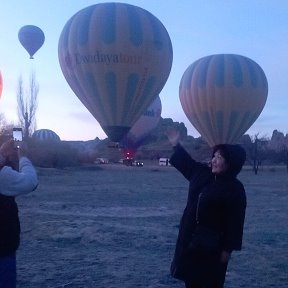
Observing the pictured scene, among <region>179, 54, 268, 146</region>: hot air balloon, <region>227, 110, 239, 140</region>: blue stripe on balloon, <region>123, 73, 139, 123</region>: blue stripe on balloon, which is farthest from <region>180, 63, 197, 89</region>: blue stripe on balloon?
<region>123, 73, 139, 123</region>: blue stripe on balloon

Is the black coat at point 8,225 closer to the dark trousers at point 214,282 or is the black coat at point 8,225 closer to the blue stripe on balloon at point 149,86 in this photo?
the dark trousers at point 214,282

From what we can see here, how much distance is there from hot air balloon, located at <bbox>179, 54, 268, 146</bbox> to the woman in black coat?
1556 cm

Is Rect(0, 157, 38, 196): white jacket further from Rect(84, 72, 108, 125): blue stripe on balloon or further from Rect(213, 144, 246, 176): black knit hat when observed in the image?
Rect(84, 72, 108, 125): blue stripe on balloon

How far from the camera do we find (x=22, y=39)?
30.3 meters

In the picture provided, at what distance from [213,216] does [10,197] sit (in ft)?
4.52

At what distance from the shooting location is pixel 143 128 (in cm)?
2686

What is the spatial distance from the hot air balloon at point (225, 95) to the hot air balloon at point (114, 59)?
3.32 meters

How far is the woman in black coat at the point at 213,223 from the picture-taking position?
3820 mm

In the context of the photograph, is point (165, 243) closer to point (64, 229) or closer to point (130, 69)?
point (64, 229)

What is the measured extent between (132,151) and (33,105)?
2337cm

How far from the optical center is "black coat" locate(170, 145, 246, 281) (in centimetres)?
382

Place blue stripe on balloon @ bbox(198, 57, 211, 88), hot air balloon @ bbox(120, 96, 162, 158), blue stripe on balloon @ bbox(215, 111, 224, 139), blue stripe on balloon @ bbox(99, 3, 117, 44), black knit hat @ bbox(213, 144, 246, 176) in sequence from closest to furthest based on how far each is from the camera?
black knit hat @ bbox(213, 144, 246, 176), blue stripe on balloon @ bbox(99, 3, 117, 44), blue stripe on balloon @ bbox(215, 111, 224, 139), blue stripe on balloon @ bbox(198, 57, 211, 88), hot air balloon @ bbox(120, 96, 162, 158)

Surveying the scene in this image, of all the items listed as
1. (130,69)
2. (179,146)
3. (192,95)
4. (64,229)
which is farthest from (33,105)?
(179,146)

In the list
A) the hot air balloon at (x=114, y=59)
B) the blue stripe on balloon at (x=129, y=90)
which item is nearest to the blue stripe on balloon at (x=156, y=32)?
the hot air balloon at (x=114, y=59)
